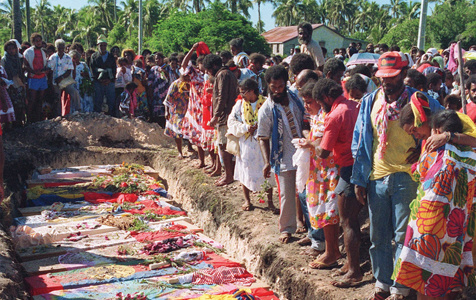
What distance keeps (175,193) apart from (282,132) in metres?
4.76

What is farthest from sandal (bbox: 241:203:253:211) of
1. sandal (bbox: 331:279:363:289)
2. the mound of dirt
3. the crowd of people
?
the mound of dirt

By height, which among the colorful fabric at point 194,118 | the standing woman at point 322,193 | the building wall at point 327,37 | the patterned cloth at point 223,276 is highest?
the building wall at point 327,37

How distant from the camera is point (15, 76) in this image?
1208 centimetres

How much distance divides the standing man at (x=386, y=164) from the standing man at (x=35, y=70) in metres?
9.86

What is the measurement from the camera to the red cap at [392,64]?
4.39m

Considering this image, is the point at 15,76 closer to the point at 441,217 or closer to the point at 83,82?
the point at 83,82

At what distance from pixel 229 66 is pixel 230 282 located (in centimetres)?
399

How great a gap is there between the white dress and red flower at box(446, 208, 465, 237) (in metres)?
3.61

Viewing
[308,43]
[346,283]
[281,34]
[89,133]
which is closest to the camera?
[346,283]

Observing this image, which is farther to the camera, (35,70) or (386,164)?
(35,70)

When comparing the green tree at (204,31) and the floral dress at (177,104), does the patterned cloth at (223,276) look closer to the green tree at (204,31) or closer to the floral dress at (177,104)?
the floral dress at (177,104)

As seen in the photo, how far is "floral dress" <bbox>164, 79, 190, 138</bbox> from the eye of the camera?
1078 cm

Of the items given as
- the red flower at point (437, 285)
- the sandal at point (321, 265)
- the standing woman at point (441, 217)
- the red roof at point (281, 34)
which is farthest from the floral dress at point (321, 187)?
the red roof at point (281, 34)

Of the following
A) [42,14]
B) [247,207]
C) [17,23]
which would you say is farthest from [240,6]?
Result: [247,207]
